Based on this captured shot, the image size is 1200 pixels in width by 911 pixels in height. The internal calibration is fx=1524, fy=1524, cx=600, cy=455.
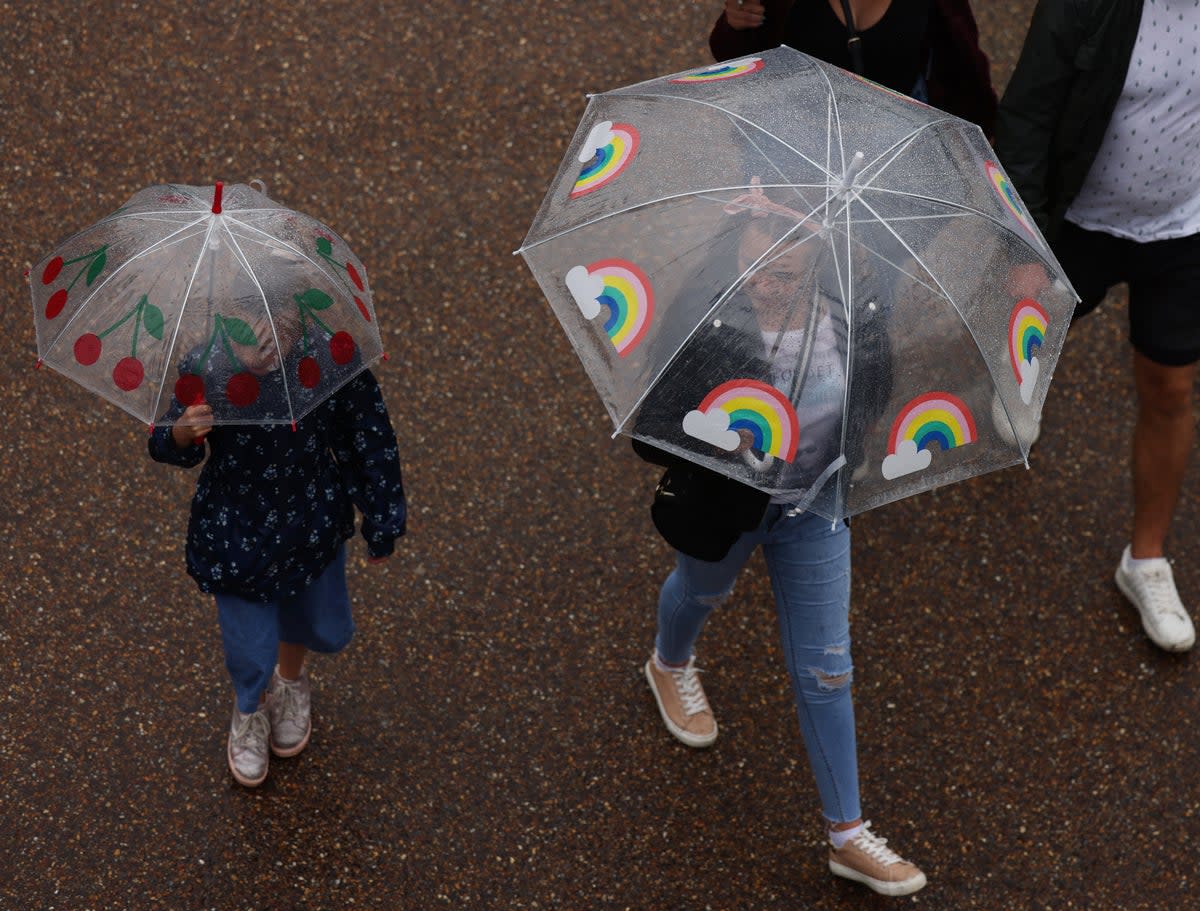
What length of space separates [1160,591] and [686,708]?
1545 mm

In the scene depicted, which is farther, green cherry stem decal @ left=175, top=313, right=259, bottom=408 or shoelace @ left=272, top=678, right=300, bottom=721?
shoelace @ left=272, top=678, right=300, bottom=721

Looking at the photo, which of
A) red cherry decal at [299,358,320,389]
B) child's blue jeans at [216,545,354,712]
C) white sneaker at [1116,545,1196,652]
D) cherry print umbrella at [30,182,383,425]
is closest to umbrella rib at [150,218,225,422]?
cherry print umbrella at [30,182,383,425]

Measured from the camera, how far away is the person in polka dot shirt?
3850 millimetres

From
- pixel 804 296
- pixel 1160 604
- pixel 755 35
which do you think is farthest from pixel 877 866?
pixel 755 35

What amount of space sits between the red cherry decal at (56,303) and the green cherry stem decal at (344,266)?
529 mm

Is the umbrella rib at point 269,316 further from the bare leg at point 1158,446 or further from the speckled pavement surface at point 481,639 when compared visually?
the bare leg at point 1158,446

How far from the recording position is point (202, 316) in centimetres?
304

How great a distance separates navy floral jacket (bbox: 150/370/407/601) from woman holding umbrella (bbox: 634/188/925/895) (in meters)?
0.65

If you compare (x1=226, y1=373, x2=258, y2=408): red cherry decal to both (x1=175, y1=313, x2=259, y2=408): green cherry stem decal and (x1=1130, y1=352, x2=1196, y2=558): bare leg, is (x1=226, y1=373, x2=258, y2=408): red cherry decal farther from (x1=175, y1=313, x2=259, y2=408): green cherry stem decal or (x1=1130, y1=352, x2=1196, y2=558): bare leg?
(x1=1130, y1=352, x2=1196, y2=558): bare leg

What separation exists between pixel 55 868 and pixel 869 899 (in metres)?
2.08

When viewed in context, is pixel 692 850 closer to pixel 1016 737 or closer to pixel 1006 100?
pixel 1016 737

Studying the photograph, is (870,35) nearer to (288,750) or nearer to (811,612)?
(811,612)

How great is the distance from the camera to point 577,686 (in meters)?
4.35

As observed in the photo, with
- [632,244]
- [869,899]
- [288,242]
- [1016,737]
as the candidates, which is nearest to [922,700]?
[1016,737]
